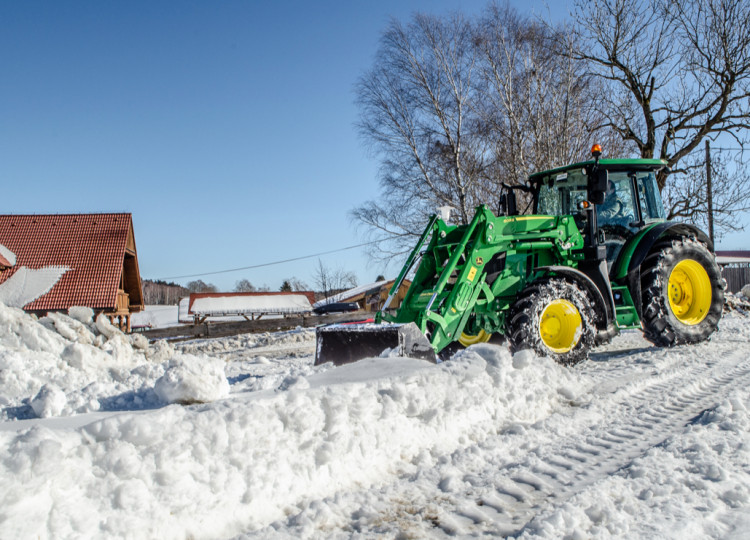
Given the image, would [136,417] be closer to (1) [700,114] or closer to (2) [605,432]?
(2) [605,432]

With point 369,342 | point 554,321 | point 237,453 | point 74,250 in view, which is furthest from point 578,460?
point 74,250

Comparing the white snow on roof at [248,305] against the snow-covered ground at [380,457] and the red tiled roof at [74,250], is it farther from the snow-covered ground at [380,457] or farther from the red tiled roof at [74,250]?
the snow-covered ground at [380,457]

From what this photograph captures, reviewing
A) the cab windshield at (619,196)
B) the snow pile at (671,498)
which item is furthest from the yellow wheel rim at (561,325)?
the snow pile at (671,498)

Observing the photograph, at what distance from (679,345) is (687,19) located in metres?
12.6

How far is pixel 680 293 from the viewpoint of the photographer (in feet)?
24.5

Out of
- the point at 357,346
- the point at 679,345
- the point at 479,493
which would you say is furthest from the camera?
the point at 679,345

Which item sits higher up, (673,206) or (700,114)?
(700,114)

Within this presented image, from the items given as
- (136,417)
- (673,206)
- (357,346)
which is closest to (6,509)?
(136,417)

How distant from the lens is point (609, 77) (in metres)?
17.1

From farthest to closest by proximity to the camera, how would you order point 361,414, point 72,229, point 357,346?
1. point 72,229
2. point 357,346
3. point 361,414

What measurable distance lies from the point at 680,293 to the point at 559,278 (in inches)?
98.6

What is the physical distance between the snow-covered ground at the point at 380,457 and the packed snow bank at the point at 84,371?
2cm

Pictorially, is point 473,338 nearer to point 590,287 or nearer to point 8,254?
point 590,287

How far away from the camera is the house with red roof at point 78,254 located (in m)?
19.8
